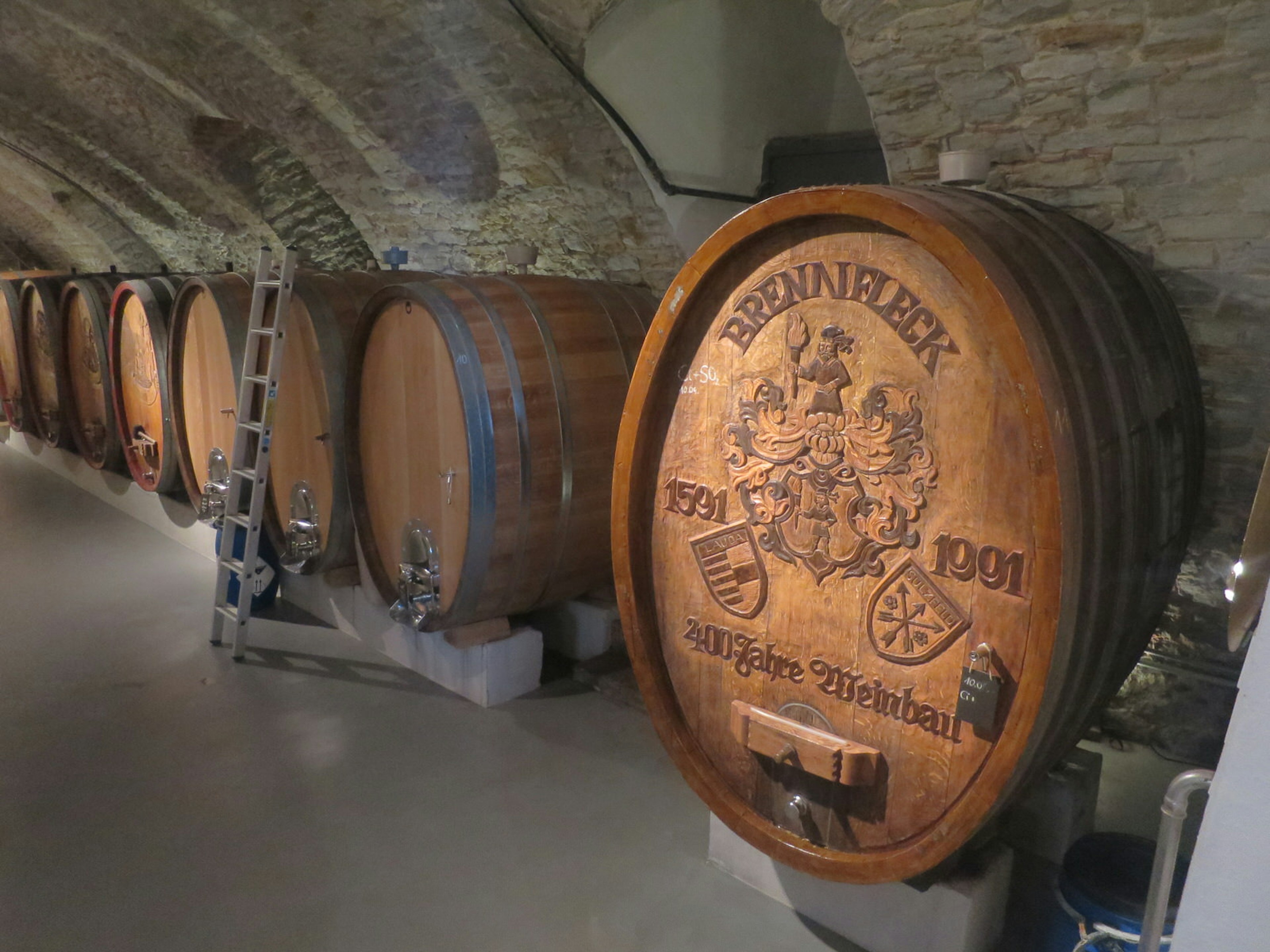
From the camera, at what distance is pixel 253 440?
4070 mm

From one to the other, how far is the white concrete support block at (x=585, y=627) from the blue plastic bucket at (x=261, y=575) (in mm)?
1316

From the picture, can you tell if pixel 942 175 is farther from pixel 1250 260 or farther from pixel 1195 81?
pixel 1250 260

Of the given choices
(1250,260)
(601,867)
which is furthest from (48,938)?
(1250,260)

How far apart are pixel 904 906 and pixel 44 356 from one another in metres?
6.58

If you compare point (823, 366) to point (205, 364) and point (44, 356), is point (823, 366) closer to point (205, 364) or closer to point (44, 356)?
point (205, 364)

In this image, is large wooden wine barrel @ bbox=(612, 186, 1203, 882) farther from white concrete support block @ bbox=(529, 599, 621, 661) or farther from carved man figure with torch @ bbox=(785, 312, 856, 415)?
white concrete support block @ bbox=(529, 599, 621, 661)

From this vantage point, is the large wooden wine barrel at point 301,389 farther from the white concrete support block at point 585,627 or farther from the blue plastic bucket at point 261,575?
the white concrete support block at point 585,627

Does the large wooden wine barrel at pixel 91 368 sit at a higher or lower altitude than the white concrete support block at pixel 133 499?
higher

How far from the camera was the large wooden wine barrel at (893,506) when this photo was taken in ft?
5.09

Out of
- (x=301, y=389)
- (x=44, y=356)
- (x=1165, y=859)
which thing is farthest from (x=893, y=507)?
(x=44, y=356)

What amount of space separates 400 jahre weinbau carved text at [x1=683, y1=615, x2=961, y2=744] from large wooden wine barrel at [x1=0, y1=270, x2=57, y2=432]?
6015mm

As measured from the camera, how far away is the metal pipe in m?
1.17

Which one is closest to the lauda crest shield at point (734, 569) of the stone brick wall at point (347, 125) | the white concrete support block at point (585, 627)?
the white concrete support block at point (585, 627)

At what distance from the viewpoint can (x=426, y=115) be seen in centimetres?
399
